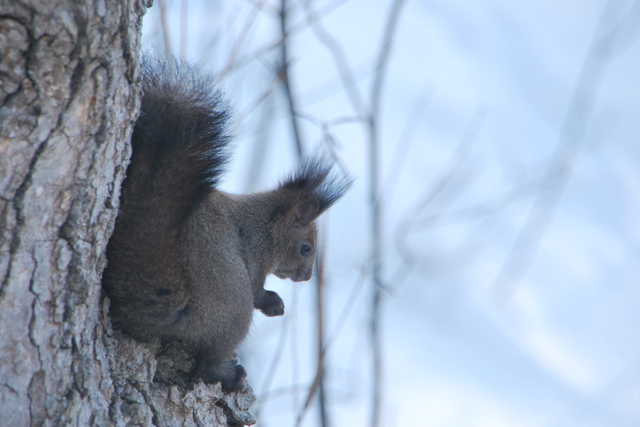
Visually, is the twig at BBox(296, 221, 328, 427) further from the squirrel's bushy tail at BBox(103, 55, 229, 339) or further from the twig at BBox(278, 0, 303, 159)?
the squirrel's bushy tail at BBox(103, 55, 229, 339)

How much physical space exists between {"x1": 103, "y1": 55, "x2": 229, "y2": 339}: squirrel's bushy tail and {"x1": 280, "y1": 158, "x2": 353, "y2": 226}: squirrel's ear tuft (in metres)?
0.76

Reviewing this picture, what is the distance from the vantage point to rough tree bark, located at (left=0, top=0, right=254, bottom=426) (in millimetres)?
980

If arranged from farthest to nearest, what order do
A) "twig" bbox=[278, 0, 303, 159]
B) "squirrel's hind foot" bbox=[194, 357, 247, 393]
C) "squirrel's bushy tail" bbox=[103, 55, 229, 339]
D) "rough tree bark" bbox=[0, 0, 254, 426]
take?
"twig" bbox=[278, 0, 303, 159], "squirrel's hind foot" bbox=[194, 357, 247, 393], "squirrel's bushy tail" bbox=[103, 55, 229, 339], "rough tree bark" bbox=[0, 0, 254, 426]

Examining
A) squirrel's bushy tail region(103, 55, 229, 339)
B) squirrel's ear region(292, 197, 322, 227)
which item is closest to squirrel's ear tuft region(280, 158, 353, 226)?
squirrel's ear region(292, 197, 322, 227)

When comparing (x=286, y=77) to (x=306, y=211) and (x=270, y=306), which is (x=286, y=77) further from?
(x=270, y=306)

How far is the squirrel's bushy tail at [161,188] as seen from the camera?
1.47m

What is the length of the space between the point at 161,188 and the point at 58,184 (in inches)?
17.2

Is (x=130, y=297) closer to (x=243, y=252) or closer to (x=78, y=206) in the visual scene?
(x=78, y=206)

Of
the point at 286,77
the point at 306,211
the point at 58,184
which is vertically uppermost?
the point at 286,77

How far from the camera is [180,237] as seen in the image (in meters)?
1.65

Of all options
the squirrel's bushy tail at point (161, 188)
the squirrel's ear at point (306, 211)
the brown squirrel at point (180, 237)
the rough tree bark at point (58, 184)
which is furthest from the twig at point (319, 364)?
the rough tree bark at point (58, 184)

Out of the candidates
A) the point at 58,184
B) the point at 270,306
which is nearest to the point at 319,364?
the point at 270,306

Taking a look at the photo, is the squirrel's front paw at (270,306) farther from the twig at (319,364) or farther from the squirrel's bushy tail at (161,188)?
the squirrel's bushy tail at (161,188)

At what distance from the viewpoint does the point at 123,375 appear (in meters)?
1.42
